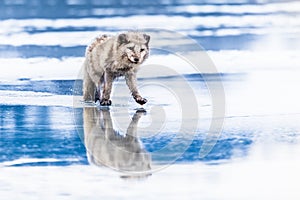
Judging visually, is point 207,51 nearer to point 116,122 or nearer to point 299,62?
point 299,62

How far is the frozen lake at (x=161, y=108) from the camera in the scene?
3906 mm

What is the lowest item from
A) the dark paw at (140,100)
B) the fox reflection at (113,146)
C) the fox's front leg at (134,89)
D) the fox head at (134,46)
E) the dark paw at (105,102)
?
the fox reflection at (113,146)

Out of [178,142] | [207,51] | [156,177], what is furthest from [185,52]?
[156,177]

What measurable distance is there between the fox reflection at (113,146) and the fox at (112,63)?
0.43m

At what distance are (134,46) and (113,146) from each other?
4.29 feet

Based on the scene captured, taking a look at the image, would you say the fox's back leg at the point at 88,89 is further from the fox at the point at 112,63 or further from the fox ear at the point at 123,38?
the fox ear at the point at 123,38

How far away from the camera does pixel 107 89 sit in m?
6.07

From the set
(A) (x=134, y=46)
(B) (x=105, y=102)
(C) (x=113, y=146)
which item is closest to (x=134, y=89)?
(B) (x=105, y=102)

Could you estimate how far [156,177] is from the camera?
3.96 meters

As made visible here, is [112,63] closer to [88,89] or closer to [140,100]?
[140,100]

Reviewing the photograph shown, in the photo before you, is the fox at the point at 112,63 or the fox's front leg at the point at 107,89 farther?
the fox's front leg at the point at 107,89

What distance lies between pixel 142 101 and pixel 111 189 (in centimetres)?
236

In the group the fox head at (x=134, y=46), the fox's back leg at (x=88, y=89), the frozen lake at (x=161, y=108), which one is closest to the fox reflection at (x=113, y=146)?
the frozen lake at (x=161, y=108)

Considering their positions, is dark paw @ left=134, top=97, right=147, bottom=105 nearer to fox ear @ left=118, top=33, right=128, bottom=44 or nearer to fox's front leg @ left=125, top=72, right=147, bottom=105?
fox's front leg @ left=125, top=72, right=147, bottom=105
